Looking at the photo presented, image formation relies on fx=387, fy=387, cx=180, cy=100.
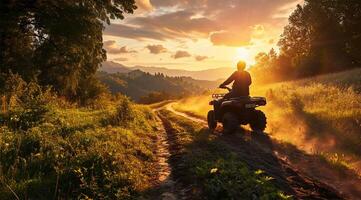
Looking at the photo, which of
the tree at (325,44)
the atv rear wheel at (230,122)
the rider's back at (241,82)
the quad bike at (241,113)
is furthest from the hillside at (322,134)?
the tree at (325,44)

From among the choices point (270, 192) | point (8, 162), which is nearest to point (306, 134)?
point (270, 192)

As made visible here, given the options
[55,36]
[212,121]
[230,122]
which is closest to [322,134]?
[230,122]

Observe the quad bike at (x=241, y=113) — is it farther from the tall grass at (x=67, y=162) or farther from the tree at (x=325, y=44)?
the tree at (x=325, y=44)

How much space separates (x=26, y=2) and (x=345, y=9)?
79.9 feet

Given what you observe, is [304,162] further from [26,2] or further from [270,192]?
[26,2]

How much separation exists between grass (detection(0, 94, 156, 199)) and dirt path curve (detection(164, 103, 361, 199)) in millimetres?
2859

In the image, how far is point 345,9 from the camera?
3114cm

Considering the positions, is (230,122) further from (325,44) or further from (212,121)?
(325,44)

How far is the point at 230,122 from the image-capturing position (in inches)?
583

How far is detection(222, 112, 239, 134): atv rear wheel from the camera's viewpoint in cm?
1480

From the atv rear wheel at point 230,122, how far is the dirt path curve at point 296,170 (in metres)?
1.12

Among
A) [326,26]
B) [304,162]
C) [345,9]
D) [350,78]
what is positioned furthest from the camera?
[326,26]

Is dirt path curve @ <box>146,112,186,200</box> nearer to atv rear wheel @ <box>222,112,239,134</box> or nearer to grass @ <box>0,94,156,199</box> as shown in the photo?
grass @ <box>0,94,156,199</box>

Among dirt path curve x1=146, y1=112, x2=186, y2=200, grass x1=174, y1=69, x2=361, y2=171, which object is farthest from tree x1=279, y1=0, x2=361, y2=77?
dirt path curve x1=146, y1=112, x2=186, y2=200
